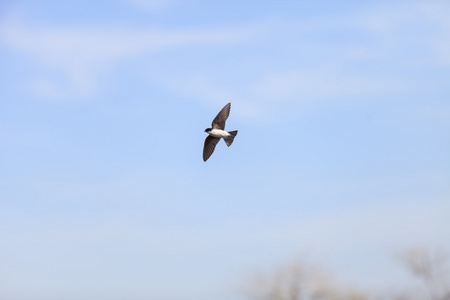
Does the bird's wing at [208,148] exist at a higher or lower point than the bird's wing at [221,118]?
lower

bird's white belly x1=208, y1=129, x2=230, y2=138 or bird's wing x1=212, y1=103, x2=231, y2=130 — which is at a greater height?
bird's wing x1=212, y1=103, x2=231, y2=130

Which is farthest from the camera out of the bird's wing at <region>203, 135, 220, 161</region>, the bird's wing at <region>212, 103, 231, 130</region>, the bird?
the bird's wing at <region>203, 135, 220, 161</region>

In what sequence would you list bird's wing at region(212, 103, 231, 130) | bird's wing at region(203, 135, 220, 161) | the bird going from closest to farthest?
the bird → bird's wing at region(212, 103, 231, 130) → bird's wing at region(203, 135, 220, 161)

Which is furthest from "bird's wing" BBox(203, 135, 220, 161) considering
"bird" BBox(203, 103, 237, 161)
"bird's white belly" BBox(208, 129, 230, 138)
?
"bird's white belly" BBox(208, 129, 230, 138)

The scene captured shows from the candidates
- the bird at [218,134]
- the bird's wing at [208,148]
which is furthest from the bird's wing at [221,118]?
the bird's wing at [208,148]

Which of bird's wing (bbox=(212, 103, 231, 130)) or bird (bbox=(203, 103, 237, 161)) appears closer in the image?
bird (bbox=(203, 103, 237, 161))

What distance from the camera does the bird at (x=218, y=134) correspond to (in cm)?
2455

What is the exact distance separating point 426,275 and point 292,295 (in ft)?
26.0

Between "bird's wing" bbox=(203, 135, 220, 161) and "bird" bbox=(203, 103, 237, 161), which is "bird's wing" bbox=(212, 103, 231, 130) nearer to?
"bird" bbox=(203, 103, 237, 161)

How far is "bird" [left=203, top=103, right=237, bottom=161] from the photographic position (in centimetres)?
2455

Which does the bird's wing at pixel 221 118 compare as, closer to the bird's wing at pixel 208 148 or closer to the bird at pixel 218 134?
the bird at pixel 218 134

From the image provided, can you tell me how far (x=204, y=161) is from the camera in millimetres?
25344

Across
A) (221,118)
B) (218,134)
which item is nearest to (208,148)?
(218,134)

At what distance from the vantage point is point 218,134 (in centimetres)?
2473
